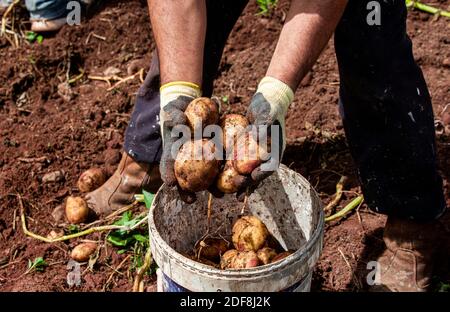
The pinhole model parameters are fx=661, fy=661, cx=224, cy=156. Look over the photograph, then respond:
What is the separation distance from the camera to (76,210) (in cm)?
257

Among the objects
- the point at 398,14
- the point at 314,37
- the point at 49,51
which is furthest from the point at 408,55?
the point at 49,51

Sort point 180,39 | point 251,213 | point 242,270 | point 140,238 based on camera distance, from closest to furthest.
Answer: point 242,270
point 180,39
point 251,213
point 140,238

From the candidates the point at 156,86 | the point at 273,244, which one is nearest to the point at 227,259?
the point at 273,244

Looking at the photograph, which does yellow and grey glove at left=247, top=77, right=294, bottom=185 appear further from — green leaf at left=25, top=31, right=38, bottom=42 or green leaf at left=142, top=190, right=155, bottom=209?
green leaf at left=25, top=31, right=38, bottom=42

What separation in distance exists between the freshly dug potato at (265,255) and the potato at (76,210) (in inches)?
36.6

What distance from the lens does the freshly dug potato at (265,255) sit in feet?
6.18

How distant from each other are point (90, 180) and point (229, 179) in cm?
110

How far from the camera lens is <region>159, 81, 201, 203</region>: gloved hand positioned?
1765 millimetres

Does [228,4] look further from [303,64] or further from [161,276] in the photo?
[161,276]

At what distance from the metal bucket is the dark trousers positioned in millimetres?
296

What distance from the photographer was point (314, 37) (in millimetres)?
1777

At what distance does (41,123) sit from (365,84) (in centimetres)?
161

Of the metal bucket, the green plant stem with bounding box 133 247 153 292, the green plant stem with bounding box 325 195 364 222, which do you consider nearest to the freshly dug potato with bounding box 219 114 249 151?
the metal bucket

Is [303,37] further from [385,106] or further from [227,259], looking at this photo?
[227,259]
